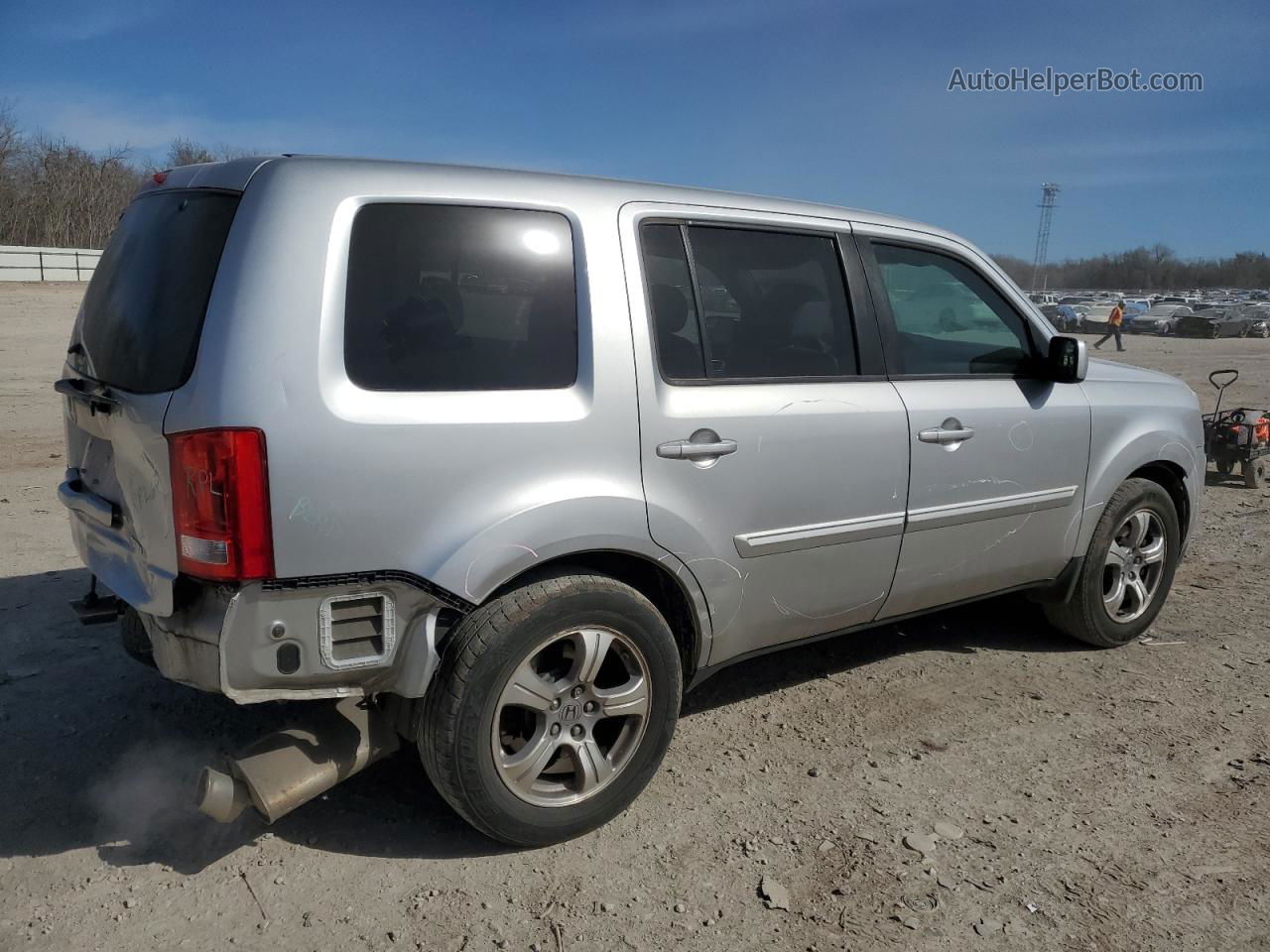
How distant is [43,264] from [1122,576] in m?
32.3

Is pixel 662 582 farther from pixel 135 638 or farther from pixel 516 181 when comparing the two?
pixel 135 638

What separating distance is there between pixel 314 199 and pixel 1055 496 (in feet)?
10.7

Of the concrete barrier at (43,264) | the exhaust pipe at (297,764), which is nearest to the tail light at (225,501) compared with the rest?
the exhaust pipe at (297,764)

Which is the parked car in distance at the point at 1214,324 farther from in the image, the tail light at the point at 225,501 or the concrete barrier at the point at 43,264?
the tail light at the point at 225,501

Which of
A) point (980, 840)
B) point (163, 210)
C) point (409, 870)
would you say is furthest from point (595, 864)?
point (163, 210)

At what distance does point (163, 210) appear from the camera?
122 inches

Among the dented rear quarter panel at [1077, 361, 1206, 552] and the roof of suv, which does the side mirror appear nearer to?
the dented rear quarter panel at [1077, 361, 1206, 552]

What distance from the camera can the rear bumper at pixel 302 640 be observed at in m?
2.64

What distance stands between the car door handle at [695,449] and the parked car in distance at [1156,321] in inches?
1870

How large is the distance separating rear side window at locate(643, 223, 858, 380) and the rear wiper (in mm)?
1623

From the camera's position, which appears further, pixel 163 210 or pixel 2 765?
pixel 2 765

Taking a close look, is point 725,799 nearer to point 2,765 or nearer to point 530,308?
point 530,308

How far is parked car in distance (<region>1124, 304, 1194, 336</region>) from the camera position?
147 feet

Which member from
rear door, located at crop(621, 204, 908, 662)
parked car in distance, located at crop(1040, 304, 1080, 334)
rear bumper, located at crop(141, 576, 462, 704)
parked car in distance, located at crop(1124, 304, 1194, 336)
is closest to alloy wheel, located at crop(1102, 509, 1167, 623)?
rear door, located at crop(621, 204, 908, 662)
